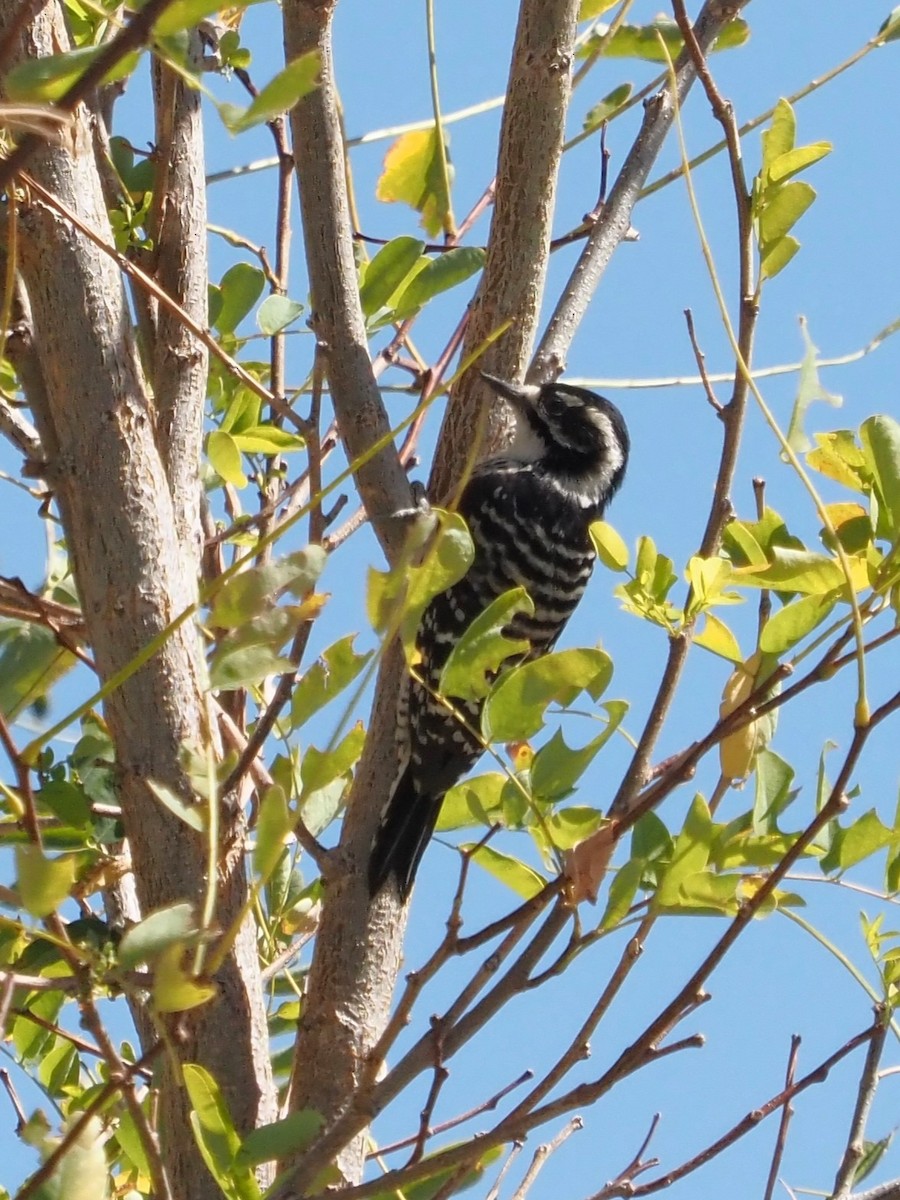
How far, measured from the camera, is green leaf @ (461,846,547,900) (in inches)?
66.8

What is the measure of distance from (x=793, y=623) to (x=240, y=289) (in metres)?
1.14

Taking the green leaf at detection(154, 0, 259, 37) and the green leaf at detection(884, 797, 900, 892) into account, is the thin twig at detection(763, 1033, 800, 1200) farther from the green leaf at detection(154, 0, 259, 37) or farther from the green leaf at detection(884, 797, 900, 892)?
the green leaf at detection(154, 0, 259, 37)

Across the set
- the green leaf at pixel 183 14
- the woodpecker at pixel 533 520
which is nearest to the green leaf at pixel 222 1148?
the green leaf at pixel 183 14

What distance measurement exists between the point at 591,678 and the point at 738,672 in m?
0.32

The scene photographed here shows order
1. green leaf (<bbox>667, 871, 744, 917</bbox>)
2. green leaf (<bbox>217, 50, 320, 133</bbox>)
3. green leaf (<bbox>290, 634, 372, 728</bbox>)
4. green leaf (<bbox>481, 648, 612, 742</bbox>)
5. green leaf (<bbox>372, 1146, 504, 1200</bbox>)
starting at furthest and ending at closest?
green leaf (<bbox>372, 1146, 504, 1200</bbox>) < green leaf (<bbox>667, 871, 744, 917</bbox>) < green leaf (<bbox>481, 648, 612, 742</bbox>) < green leaf (<bbox>290, 634, 372, 728</bbox>) < green leaf (<bbox>217, 50, 320, 133</bbox>)

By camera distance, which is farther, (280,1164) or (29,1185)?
(280,1164)

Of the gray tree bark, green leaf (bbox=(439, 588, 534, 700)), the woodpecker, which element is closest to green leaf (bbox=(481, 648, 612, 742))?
green leaf (bbox=(439, 588, 534, 700))

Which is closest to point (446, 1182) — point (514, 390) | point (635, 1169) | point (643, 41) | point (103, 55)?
point (635, 1169)

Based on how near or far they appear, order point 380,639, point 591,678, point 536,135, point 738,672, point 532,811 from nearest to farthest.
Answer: point 380,639 < point 591,678 < point 532,811 < point 738,672 < point 536,135

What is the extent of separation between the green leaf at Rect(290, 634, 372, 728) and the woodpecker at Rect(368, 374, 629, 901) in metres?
1.31

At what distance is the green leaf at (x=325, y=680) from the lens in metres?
1.26

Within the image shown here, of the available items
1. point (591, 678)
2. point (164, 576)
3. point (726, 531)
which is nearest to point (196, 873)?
point (164, 576)

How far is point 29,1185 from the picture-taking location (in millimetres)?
1029

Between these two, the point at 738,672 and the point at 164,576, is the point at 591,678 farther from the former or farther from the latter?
the point at 164,576
